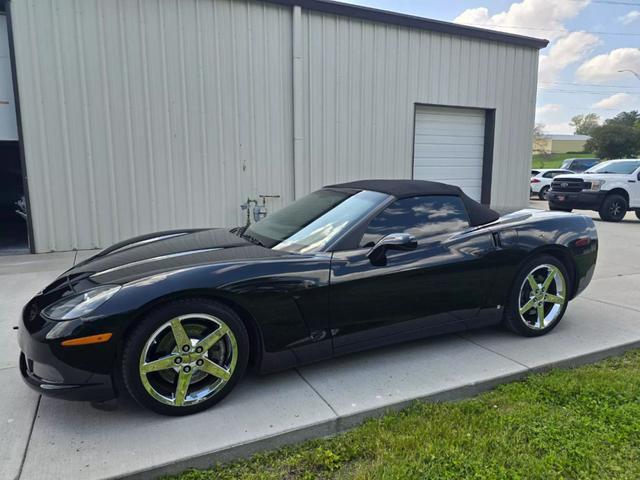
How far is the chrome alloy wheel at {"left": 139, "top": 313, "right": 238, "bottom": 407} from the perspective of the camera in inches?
95.1

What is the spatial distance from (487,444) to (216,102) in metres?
6.94

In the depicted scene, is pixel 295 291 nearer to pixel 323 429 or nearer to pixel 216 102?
pixel 323 429

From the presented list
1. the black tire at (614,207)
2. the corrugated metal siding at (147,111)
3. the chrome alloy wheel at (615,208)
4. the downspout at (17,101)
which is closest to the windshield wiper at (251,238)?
the corrugated metal siding at (147,111)

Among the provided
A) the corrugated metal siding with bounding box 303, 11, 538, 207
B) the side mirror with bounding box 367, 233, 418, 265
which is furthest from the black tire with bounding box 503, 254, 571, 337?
the corrugated metal siding with bounding box 303, 11, 538, 207

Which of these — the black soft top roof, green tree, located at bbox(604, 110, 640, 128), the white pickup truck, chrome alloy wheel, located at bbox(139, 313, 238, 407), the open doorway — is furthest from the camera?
green tree, located at bbox(604, 110, 640, 128)

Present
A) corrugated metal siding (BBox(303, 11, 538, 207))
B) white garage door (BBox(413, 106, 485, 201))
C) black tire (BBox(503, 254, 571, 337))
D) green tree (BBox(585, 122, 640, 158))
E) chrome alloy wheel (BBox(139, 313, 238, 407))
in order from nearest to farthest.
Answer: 1. chrome alloy wheel (BBox(139, 313, 238, 407))
2. black tire (BBox(503, 254, 571, 337))
3. corrugated metal siding (BBox(303, 11, 538, 207))
4. white garage door (BBox(413, 106, 485, 201))
5. green tree (BBox(585, 122, 640, 158))

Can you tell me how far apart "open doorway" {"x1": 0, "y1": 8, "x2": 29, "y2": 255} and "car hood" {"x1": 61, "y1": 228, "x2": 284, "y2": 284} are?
5.07 meters

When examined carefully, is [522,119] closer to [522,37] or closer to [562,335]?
[522,37]

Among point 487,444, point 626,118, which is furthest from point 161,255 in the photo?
point 626,118

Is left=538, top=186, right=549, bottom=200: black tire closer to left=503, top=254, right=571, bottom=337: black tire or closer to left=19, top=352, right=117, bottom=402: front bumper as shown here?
left=503, top=254, right=571, bottom=337: black tire

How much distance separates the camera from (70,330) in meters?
2.27

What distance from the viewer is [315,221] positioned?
3.27 meters

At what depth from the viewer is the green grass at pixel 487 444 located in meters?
2.14

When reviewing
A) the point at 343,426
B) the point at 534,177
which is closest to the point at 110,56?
the point at 343,426
